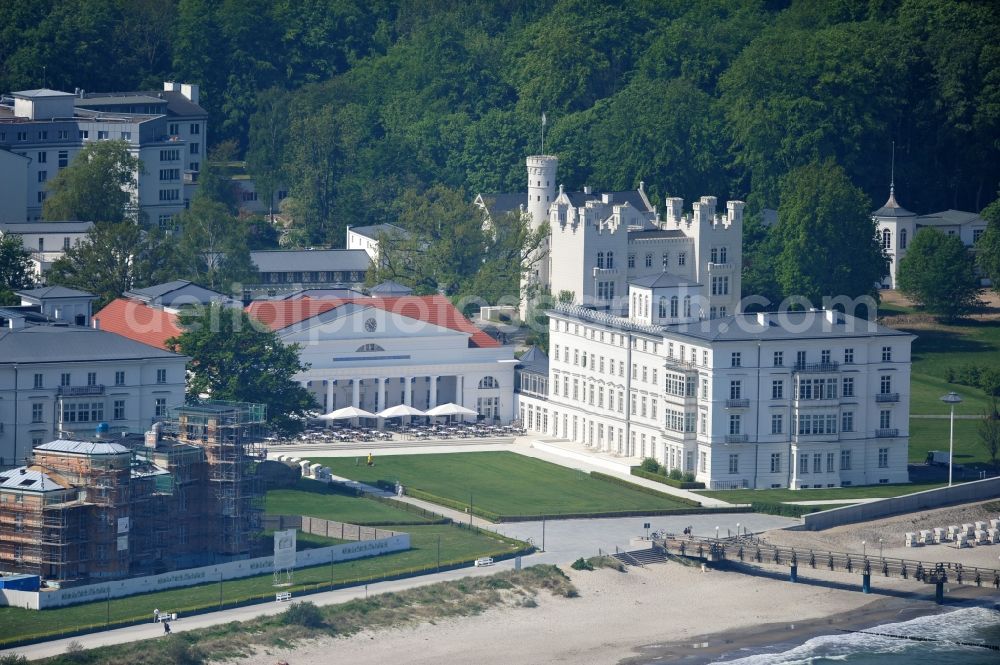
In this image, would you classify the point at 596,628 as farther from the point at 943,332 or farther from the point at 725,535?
the point at 943,332

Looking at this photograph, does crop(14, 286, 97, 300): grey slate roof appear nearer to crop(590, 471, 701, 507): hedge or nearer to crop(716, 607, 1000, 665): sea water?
crop(590, 471, 701, 507): hedge

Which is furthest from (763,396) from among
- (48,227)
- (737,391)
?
(48,227)

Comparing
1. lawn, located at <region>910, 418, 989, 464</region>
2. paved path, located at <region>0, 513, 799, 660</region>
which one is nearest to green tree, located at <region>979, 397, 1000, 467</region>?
lawn, located at <region>910, 418, 989, 464</region>

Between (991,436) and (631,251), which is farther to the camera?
(631,251)

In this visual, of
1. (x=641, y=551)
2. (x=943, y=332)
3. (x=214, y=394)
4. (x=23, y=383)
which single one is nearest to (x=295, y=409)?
(x=214, y=394)

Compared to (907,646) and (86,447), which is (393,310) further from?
(907,646)

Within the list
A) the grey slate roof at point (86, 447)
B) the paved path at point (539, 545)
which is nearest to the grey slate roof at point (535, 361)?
the paved path at point (539, 545)

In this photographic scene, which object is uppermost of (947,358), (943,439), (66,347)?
(66,347)

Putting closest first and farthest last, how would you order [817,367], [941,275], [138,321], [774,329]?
[774,329] → [817,367] → [138,321] → [941,275]
